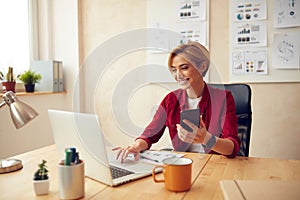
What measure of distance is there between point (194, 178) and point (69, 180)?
0.42 meters

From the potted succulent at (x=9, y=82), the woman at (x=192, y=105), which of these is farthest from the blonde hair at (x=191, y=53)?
the potted succulent at (x=9, y=82)

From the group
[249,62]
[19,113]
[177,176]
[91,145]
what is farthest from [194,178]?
[249,62]

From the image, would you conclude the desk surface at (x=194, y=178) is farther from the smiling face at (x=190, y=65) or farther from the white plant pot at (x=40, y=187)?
the smiling face at (x=190, y=65)

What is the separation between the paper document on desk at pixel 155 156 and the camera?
123cm

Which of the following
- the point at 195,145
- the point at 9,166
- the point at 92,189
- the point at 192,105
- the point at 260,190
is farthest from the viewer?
the point at 192,105

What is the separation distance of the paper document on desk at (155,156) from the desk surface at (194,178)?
90 millimetres

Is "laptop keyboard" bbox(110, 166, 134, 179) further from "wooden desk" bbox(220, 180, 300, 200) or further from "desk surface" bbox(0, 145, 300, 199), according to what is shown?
"wooden desk" bbox(220, 180, 300, 200)

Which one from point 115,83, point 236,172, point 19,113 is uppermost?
point 115,83

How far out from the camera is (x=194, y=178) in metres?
1.03

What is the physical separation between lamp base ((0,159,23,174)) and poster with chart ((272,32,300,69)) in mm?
1947

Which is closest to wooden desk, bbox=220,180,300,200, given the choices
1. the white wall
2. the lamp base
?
the lamp base

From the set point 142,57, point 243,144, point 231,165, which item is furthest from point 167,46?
point 231,165

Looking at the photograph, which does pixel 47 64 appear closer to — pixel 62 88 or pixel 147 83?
pixel 62 88

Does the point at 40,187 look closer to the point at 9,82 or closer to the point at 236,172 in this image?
the point at 236,172
